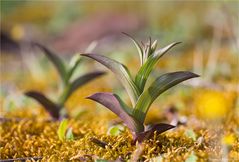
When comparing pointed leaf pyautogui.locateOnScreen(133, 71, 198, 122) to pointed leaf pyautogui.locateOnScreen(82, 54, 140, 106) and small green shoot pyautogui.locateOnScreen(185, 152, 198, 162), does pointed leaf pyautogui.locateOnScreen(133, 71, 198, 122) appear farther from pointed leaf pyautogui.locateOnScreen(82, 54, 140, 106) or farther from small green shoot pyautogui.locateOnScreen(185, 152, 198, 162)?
small green shoot pyautogui.locateOnScreen(185, 152, 198, 162)

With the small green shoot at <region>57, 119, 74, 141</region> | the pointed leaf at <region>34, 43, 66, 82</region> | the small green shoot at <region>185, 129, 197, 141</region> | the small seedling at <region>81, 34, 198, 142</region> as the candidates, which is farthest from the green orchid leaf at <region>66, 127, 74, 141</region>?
the pointed leaf at <region>34, 43, 66, 82</region>

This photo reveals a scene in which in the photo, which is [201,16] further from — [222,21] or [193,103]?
[193,103]

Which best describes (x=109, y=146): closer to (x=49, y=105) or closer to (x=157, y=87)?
(x=157, y=87)

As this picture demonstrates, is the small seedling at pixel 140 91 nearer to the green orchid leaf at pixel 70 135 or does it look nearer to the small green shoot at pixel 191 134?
the small green shoot at pixel 191 134

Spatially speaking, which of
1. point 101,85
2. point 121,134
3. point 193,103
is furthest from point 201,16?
point 121,134

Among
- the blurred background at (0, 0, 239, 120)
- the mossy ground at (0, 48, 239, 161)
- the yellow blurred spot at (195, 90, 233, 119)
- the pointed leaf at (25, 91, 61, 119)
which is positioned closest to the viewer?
the yellow blurred spot at (195, 90, 233, 119)

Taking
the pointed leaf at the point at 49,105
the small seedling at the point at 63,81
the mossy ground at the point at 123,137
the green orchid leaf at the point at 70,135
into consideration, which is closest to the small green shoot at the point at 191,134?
the mossy ground at the point at 123,137
